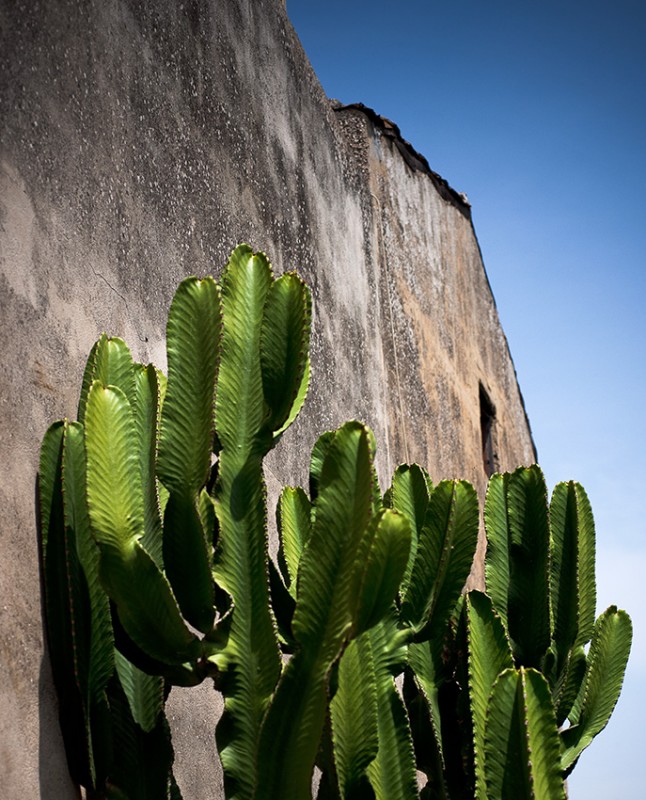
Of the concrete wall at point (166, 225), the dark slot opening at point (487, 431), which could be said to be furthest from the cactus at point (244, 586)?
the dark slot opening at point (487, 431)

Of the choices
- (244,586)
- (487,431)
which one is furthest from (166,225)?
(487,431)

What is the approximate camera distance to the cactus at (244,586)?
1.95 metres

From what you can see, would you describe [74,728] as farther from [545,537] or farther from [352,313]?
[352,313]

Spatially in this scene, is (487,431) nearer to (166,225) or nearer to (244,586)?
(166,225)

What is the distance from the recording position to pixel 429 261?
19.0 feet

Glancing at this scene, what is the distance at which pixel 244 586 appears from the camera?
2.15 m

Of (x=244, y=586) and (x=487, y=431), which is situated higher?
(x=487, y=431)

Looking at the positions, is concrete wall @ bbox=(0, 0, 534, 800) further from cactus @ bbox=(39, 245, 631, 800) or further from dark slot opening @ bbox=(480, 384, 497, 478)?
dark slot opening @ bbox=(480, 384, 497, 478)

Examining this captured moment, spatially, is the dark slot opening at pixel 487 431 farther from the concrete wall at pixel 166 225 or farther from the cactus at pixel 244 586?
the cactus at pixel 244 586

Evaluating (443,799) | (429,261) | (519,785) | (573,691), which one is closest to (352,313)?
(429,261)

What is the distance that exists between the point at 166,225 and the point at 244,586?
1.13 meters

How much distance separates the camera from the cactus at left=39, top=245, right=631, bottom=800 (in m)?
1.95

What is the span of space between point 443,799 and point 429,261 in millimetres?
3605

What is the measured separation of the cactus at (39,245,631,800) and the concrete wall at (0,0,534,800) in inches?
4.1
